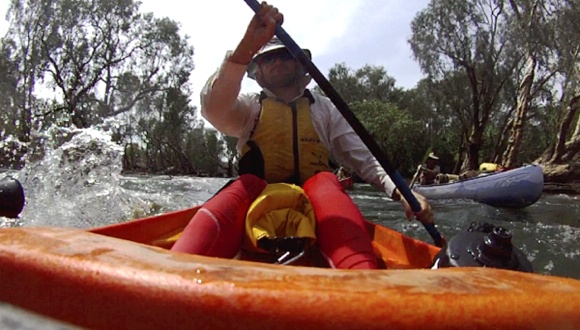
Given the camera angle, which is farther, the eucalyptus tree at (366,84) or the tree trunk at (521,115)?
the eucalyptus tree at (366,84)

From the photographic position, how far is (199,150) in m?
34.2

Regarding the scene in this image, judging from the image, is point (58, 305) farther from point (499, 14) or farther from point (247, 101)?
point (499, 14)

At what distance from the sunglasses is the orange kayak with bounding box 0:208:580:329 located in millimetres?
1396

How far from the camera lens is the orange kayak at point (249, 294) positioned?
48 cm

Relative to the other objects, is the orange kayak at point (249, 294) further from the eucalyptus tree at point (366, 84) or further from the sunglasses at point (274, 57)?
the eucalyptus tree at point (366, 84)

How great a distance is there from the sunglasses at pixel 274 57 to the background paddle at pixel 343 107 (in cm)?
17

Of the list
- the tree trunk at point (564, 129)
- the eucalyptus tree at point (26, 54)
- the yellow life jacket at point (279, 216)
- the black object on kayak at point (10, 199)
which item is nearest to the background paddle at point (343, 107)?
the yellow life jacket at point (279, 216)

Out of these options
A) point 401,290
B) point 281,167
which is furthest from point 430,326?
point 281,167

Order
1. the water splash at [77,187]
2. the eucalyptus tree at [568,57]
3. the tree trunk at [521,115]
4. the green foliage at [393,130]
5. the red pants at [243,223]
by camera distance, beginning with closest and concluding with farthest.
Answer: the red pants at [243,223] → the water splash at [77,187] → the eucalyptus tree at [568,57] → the tree trunk at [521,115] → the green foliage at [393,130]

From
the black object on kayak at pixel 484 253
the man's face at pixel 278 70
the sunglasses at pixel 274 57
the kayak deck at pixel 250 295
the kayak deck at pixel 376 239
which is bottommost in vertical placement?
the kayak deck at pixel 376 239

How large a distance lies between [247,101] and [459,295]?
1.46 metres

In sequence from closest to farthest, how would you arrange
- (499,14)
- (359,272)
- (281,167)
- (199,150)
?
(359,272), (281,167), (499,14), (199,150)

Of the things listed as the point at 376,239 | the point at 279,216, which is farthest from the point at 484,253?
the point at 376,239

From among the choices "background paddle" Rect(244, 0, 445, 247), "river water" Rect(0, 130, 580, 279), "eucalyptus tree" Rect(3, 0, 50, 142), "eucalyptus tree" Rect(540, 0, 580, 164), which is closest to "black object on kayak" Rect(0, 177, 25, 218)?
"background paddle" Rect(244, 0, 445, 247)
